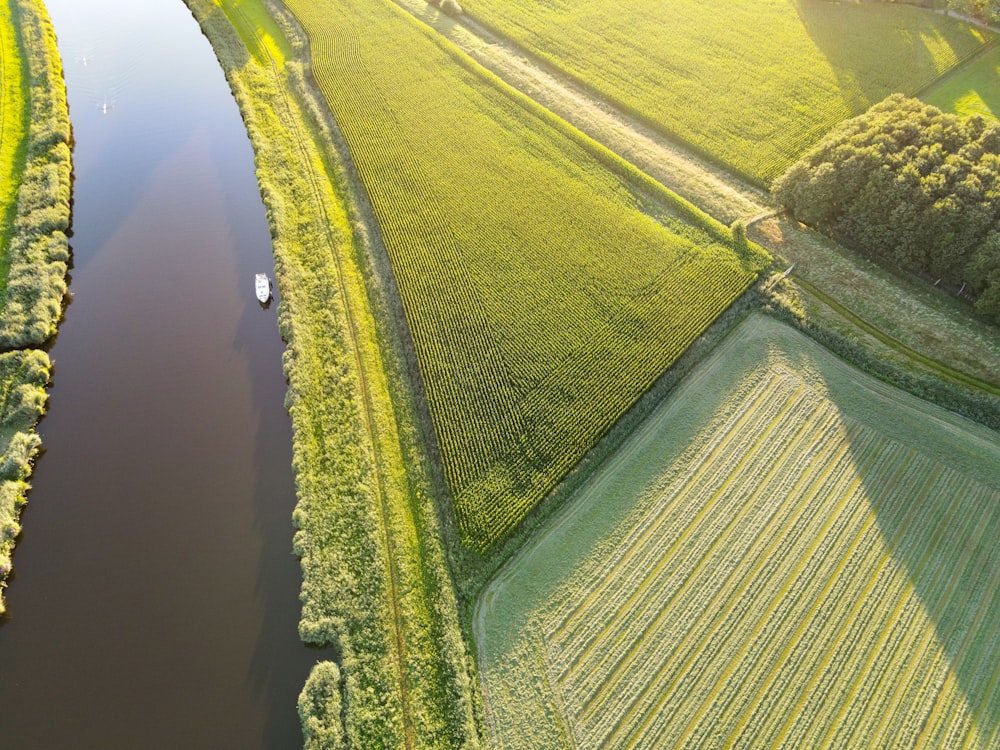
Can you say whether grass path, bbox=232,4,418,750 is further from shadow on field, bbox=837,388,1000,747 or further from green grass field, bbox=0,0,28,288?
green grass field, bbox=0,0,28,288

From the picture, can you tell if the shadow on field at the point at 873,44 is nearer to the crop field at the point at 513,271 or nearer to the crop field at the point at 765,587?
the crop field at the point at 513,271

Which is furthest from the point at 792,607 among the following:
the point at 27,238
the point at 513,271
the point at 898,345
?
the point at 27,238

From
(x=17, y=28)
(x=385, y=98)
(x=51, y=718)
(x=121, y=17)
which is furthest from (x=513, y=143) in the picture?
(x=17, y=28)

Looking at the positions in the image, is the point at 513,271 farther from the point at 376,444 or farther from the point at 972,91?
the point at 972,91

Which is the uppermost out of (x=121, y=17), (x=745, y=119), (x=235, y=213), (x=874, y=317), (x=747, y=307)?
(x=745, y=119)

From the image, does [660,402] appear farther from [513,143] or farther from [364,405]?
[513,143]

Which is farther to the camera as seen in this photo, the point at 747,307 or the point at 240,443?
the point at 747,307
